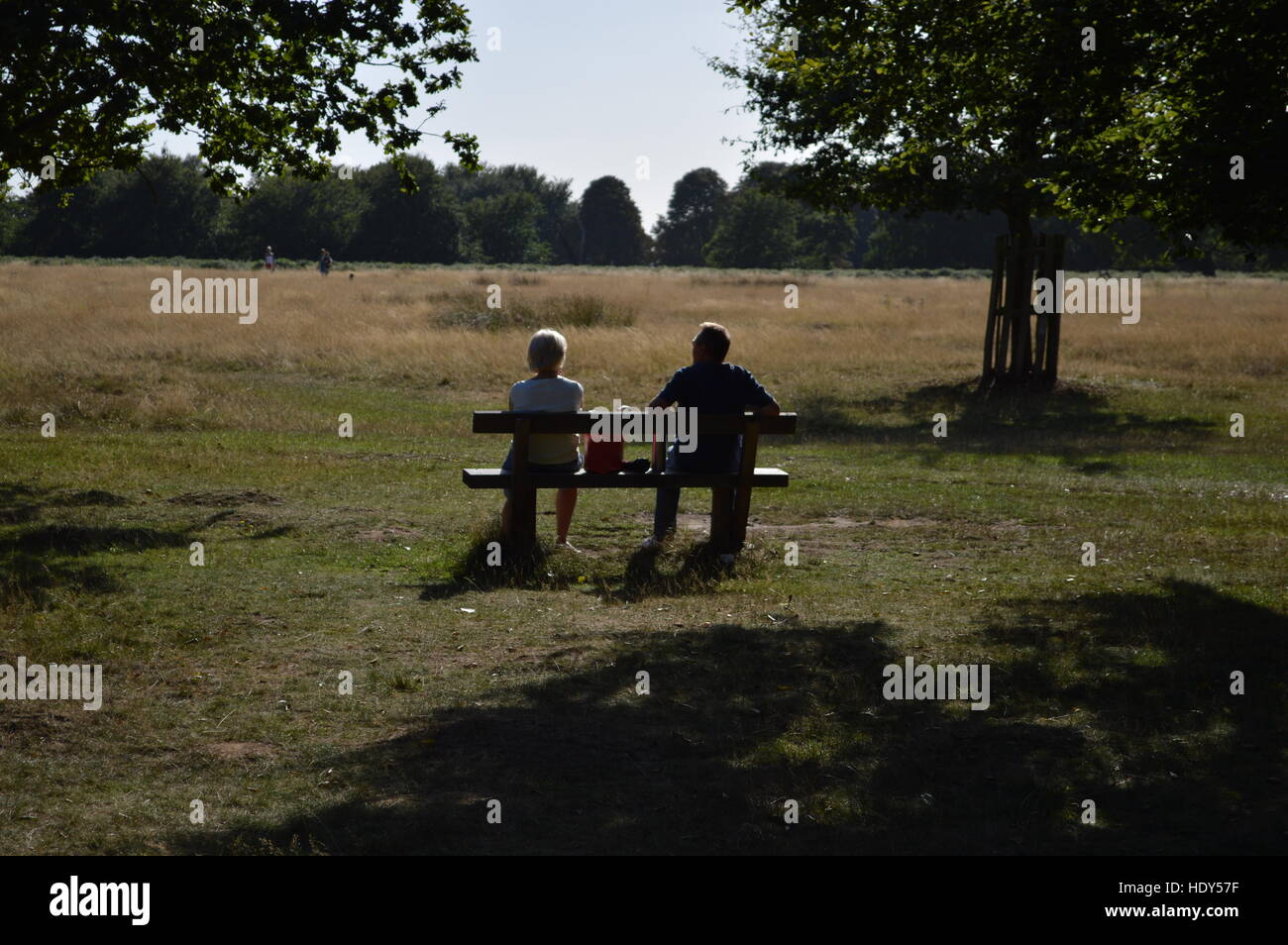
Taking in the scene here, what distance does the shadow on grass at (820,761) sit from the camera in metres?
4.52

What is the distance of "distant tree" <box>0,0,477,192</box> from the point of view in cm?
1177

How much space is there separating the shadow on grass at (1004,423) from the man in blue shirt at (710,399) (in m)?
6.64

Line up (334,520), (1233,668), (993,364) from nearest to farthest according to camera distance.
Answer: (1233,668) → (334,520) → (993,364)

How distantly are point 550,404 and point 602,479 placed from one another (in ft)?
2.13

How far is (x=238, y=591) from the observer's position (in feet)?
26.2

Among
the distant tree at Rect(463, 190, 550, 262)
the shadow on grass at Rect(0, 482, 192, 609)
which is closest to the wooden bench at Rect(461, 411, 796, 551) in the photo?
the shadow on grass at Rect(0, 482, 192, 609)

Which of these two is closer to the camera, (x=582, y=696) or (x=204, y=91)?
(x=582, y=696)

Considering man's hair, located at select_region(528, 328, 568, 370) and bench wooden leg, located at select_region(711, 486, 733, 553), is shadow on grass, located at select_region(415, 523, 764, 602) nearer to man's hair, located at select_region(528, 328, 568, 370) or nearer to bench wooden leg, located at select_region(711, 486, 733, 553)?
bench wooden leg, located at select_region(711, 486, 733, 553)

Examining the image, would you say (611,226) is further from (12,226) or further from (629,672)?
(629,672)

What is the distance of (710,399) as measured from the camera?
9.57 meters

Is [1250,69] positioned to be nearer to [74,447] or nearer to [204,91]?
[204,91]

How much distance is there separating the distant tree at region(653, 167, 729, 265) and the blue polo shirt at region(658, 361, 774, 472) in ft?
431

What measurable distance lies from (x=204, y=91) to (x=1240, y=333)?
1025 inches
